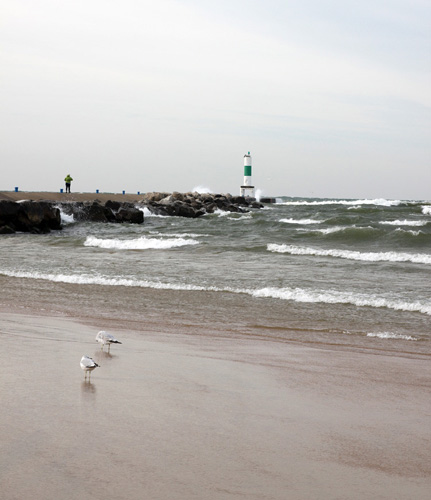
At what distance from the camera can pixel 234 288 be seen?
10.8 meters

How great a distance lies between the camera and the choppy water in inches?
310

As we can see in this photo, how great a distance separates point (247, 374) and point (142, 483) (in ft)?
7.53

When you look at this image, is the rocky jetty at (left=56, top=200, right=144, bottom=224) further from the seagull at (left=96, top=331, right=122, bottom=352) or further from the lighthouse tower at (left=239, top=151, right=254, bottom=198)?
the lighthouse tower at (left=239, top=151, right=254, bottom=198)

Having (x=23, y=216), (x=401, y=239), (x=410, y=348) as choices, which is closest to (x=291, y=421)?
(x=410, y=348)

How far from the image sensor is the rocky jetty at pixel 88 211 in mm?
24562

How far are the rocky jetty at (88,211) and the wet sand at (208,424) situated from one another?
19.6m

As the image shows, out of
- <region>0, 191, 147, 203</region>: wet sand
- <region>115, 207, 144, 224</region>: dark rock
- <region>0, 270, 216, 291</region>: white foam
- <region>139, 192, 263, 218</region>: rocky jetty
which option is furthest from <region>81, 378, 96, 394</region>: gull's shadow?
<region>139, 192, 263, 218</region>: rocky jetty

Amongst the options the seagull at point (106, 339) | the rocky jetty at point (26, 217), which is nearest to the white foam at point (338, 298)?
the seagull at point (106, 339)

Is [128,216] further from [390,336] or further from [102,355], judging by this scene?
[102,355]

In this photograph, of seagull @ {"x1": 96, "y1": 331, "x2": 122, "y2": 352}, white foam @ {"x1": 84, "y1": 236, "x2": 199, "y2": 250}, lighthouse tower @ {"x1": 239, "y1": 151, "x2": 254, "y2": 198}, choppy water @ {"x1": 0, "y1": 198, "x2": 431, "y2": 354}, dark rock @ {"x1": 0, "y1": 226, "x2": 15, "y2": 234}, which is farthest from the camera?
lighthouse tower @ {"x1": 239, "y1": 151, "x2": 254, "y2": 198}

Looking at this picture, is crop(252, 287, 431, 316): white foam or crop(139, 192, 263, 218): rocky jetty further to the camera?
crop(139, 192, 263, 218): rocky jetty

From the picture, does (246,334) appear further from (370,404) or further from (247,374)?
(370,404)

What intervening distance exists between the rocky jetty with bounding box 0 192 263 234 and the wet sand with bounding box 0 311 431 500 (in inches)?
770

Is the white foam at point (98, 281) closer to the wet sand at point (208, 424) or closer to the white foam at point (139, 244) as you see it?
the wet sand at point (208, 424)
